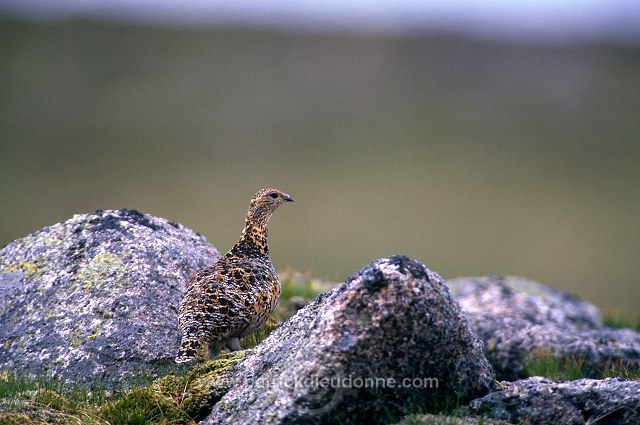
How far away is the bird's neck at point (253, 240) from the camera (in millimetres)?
8203

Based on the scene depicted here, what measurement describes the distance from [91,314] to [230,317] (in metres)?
1.31

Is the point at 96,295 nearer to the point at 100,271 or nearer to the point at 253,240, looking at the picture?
the point at 100,271

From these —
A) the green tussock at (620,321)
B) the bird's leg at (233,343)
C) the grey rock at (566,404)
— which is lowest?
the grey rock at (566,404)

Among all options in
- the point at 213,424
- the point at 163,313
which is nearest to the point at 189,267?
the point at 163,313

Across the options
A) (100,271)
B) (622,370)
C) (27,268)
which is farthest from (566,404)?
(27,268)

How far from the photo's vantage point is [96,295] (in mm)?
7633

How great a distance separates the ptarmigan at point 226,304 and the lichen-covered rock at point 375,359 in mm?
1115

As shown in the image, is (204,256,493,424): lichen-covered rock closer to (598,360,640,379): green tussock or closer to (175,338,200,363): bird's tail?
(175,338,200,363): bird's tail

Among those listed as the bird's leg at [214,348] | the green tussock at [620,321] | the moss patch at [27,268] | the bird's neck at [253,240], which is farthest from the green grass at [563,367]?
the moss patch at [27,268]

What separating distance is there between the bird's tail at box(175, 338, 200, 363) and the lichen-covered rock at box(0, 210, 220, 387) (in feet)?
1.18

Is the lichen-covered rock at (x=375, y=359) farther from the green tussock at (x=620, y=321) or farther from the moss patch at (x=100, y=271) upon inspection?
the green tussock at (x=620, y=321)

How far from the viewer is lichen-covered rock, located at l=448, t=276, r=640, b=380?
911 centimetres

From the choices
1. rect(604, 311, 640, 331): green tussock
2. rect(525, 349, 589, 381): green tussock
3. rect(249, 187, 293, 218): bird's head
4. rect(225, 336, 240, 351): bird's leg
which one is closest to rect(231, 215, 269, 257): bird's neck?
rect(249, 187, 293, 218): bird's head

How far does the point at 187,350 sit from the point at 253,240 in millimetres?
1795
